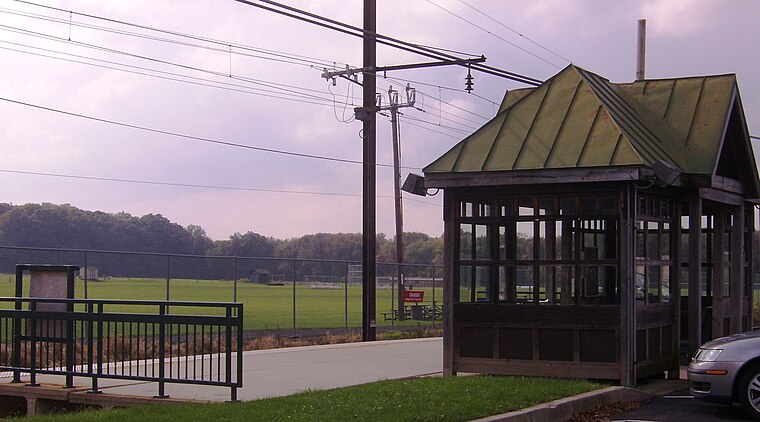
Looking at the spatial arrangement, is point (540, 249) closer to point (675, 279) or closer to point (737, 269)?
point (675, 279)

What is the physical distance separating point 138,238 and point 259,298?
9143 mm

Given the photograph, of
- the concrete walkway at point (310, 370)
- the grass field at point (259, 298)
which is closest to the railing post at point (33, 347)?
the concrete walkway at point (310, 370)

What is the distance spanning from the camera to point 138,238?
205 feet

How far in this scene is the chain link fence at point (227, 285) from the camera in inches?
1238

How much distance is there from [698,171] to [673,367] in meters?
3.22

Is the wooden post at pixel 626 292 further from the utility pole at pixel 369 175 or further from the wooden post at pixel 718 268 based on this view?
the utility pole at pixel 369 175

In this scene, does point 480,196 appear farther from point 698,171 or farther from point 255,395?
point 255,395

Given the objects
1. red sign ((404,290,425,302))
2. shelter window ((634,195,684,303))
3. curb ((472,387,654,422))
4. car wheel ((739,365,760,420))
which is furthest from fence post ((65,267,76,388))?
red sign ((404,290,425,302))

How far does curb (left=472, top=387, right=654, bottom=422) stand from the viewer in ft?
36.1

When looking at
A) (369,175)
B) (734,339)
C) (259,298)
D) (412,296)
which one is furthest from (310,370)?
(259,298)

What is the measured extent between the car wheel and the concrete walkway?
18.2 feet

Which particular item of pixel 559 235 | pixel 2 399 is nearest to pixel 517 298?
pixel 559 235

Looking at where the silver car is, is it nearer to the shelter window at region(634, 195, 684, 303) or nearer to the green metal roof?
the shelter window at region(634, 195, 684, 303)

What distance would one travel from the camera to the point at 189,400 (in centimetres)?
1263
